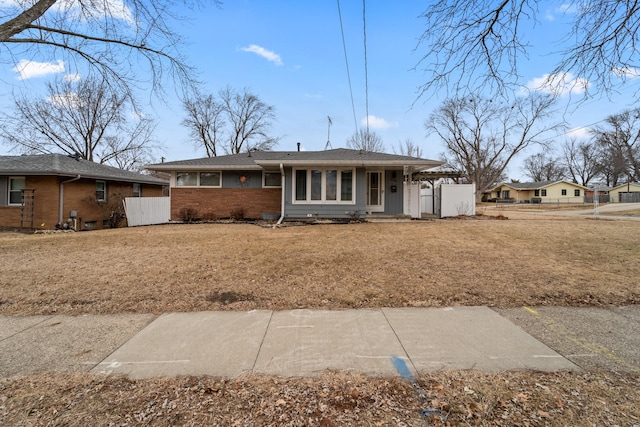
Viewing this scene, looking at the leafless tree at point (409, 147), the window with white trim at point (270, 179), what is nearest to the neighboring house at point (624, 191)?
the leafless tree at point (409, 147)

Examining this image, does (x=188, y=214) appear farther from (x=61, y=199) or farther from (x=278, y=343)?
(x=278, y=343)

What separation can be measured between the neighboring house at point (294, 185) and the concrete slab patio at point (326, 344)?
9308mm

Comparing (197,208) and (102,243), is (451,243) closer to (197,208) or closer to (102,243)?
(102,243)

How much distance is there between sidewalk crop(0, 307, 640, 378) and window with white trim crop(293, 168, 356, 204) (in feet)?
30.9

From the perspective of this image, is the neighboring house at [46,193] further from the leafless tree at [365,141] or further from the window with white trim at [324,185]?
the leafless tree at [365,141]

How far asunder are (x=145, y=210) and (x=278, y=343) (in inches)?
657

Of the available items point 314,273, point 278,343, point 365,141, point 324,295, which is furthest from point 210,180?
point 365,141

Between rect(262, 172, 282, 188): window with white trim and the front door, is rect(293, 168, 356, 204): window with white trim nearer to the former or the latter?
the front door

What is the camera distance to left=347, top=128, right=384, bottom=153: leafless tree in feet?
115

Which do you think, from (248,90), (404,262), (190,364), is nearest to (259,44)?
(404,262)

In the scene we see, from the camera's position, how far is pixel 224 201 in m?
15.3

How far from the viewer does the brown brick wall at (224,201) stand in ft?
49.8

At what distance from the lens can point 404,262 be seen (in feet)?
19.8

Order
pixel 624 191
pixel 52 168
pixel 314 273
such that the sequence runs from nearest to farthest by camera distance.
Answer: pixel 314 273 < pixel 52 168 < pixel 624 191
